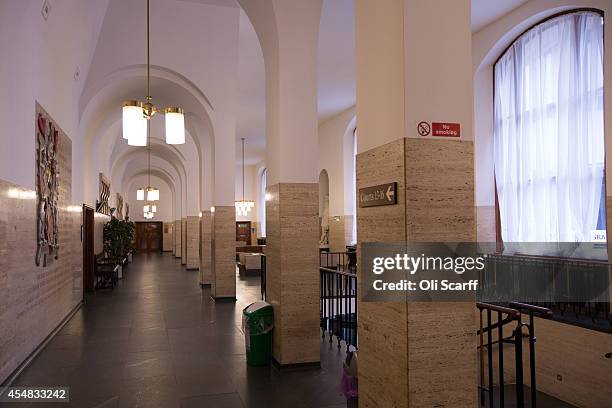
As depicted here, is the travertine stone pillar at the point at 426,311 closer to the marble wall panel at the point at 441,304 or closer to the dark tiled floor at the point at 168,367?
the marble wall panel at the point at 441,304

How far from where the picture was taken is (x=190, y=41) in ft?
33.1

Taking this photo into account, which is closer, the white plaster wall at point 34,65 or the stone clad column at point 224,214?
the white plaster wall at point 34,65

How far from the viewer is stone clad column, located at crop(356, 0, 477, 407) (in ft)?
9.75

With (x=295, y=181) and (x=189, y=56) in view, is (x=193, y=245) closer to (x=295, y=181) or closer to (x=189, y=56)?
(x=189, y=56)

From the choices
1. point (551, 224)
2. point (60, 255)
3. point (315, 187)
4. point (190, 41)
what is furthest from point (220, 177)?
point (551, 224)

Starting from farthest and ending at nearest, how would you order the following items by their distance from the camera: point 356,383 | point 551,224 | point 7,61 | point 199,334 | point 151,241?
point 151,241 < point 551,224 < point 199,334 < point 7,61 < point 356,383

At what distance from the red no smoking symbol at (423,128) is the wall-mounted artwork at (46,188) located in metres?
5.20

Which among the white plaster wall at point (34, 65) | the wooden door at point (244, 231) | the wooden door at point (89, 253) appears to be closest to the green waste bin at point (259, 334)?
the white plaster wall at point (34, 65)

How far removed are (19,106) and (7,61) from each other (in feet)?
1.82

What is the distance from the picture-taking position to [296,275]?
557 cm

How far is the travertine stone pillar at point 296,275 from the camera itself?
18.1 feet

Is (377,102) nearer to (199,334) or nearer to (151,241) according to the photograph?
(199,334)

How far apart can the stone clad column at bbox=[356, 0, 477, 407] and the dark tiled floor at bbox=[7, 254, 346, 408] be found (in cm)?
163

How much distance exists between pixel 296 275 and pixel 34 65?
4.11 meters
